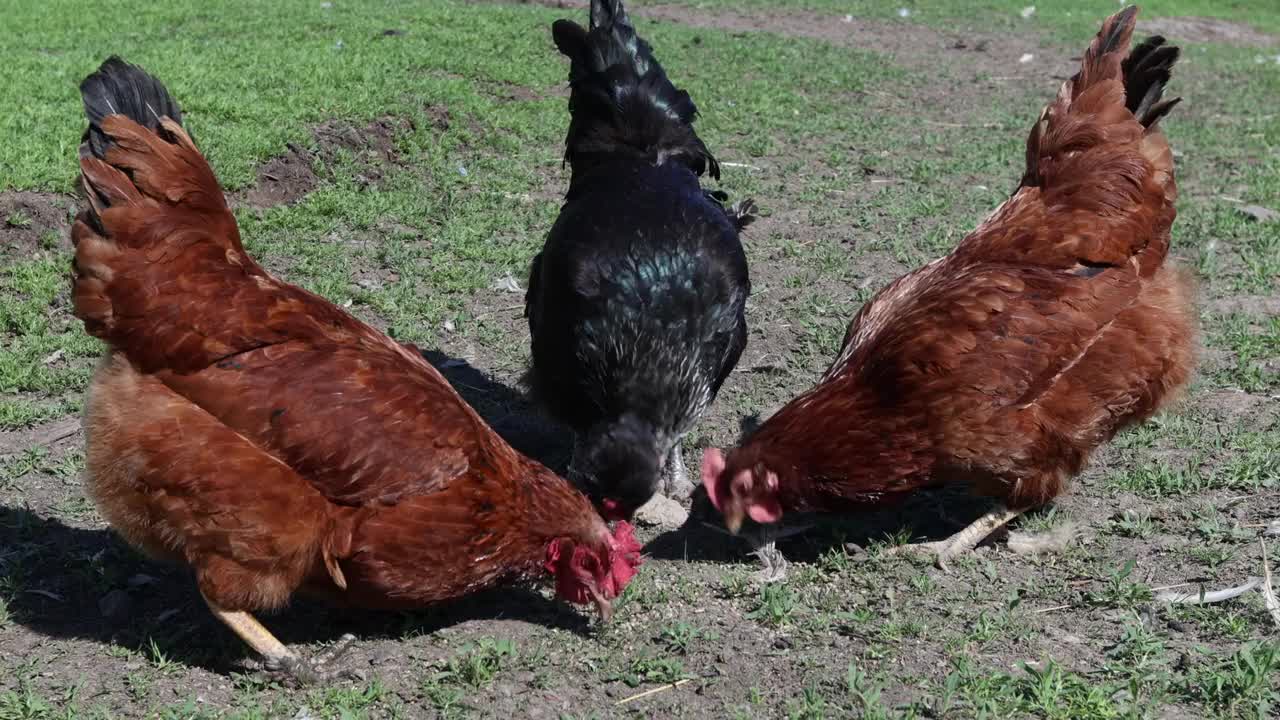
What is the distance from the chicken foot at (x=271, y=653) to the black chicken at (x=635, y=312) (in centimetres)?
100

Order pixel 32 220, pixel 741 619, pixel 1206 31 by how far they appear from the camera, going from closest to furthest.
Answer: pixel 741 619
pixel 32 220
pixel 1206 31

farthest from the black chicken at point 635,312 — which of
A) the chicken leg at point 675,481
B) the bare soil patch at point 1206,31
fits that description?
the bare soil patch at point 1206,31

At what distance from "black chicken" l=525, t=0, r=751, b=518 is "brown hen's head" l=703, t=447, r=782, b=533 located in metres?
0.23

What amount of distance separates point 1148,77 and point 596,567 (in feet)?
10.1

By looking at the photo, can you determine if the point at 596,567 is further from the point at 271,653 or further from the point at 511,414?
the point at 511,414

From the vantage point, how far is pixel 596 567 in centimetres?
320

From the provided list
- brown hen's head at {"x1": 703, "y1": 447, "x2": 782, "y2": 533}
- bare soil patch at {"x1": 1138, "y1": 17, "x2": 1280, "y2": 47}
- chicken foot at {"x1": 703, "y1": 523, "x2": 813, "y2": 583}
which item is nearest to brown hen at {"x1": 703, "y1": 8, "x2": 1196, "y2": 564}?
brown hen's head at {"x1": 703, "y1": 447, "x2": 782, "y2": 533}

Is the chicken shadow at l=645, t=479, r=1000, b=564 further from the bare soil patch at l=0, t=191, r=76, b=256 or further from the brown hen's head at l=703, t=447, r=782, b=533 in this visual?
the bare soil patch at l=0, t=191, r=76, b=256

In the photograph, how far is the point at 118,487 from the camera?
303cm

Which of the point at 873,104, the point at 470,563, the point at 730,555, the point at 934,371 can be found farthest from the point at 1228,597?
the point at 873,104

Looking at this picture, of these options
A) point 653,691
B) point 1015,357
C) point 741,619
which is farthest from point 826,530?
point 653,691

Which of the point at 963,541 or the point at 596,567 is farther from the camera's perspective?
the point at 963,541

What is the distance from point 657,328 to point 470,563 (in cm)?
126

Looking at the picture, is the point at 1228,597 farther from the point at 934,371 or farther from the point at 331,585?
the point at 331,585
